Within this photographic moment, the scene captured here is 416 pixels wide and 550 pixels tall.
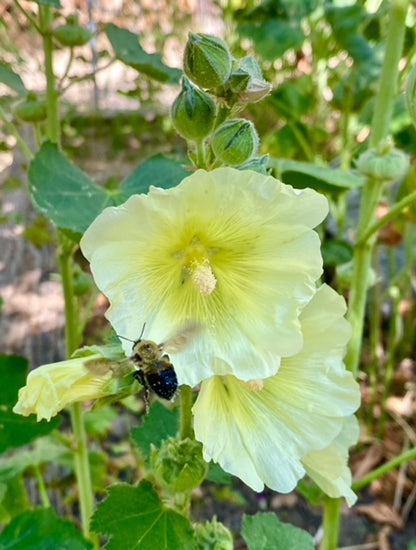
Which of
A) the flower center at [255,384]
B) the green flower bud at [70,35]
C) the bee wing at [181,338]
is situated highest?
the green flower bud at [70,35]

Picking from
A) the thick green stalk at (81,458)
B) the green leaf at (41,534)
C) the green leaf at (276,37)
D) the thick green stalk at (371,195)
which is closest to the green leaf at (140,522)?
the green leaf at (41,534)

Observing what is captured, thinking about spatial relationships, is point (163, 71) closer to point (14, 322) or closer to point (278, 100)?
point (278, 100)

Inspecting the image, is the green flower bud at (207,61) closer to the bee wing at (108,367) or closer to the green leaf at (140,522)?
the bee wing at (108,367)

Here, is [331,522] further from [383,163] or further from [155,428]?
[383,163]

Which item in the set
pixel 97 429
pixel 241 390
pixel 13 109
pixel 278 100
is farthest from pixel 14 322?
pixel 241 390

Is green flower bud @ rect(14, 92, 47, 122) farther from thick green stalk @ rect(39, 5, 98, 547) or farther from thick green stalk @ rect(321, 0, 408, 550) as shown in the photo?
thick green stalk @ rect(321, 0, 408, 550)

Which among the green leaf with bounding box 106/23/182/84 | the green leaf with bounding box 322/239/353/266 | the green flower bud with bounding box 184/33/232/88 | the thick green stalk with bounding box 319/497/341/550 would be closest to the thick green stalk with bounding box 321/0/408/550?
the thick green stalk with bounding box 319/497/341/550

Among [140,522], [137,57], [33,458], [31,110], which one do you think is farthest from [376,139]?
[33,458]
